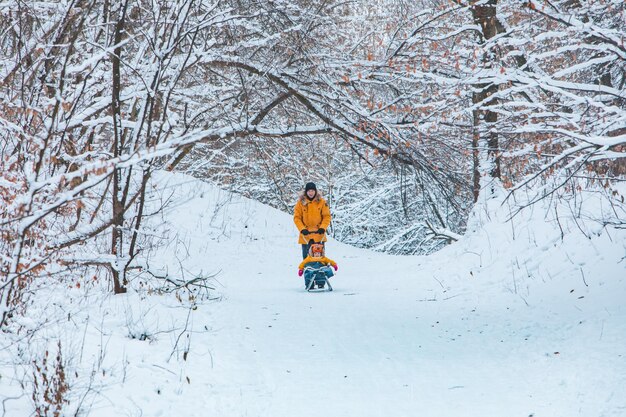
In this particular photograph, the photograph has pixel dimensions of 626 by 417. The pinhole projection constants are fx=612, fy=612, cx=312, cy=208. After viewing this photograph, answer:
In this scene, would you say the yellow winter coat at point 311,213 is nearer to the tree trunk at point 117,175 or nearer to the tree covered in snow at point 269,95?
the tree covered in snow at point 269,95

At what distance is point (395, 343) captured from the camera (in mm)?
6656

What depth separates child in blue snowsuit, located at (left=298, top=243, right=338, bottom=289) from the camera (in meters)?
10.9

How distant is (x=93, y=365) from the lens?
4.53 m

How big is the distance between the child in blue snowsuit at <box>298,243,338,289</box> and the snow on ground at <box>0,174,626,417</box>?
0.36 m

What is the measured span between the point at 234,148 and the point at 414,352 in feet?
16.5

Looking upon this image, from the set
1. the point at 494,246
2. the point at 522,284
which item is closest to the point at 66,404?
the point at 522,284

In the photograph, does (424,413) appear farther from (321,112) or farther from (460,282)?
(460,282)

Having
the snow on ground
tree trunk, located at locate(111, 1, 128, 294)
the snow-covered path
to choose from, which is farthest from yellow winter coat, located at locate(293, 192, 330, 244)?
tree trunk, located at locate(111, 1, 128, 294)

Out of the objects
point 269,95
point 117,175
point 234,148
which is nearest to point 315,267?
point 234,148

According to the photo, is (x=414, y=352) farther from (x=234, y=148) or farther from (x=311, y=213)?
(x=311, y=213)

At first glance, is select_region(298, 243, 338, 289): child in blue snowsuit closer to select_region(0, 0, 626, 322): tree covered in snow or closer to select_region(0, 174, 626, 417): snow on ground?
select_region(0, 174, 626, 417): snow on ground

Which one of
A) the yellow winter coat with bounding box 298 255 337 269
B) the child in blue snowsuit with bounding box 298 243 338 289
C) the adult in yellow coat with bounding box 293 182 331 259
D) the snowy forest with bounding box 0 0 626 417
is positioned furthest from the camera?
the adult in yellow coat with bounding box 293 182 331 259

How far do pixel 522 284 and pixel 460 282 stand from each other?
1.56 m

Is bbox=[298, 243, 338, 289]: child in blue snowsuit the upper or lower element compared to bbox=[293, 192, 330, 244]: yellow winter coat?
lower
